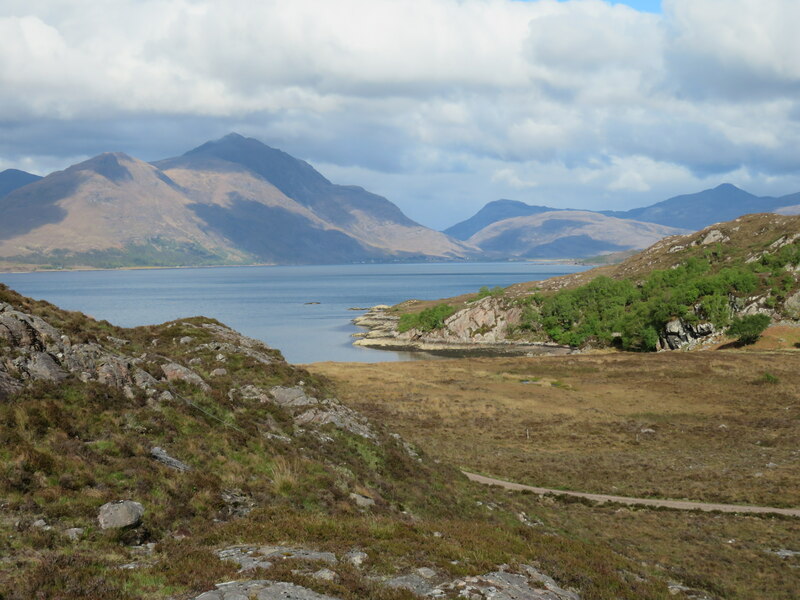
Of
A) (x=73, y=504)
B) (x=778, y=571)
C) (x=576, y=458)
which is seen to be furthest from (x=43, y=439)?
(x=576, y=458)

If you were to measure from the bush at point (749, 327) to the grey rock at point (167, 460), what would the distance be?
119 meters

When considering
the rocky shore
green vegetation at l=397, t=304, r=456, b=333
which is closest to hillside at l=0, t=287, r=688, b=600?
the rocky shore

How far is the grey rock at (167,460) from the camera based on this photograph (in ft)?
61.2

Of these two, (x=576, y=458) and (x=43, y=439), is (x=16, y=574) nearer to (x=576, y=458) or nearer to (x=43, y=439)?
(x=43, y=439)

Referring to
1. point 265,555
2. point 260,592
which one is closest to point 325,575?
point 260,592

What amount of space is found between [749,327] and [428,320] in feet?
285

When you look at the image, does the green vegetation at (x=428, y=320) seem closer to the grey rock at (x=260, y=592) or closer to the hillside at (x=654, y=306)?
the hillside at (x=654, y=306)

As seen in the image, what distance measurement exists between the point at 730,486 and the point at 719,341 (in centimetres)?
8896

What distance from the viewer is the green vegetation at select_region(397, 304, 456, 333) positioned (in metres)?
171

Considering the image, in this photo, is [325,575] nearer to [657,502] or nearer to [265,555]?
[265,555]

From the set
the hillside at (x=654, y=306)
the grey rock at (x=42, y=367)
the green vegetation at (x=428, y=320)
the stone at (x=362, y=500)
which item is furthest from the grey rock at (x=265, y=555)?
the green vegetation at (x=428, y=320)

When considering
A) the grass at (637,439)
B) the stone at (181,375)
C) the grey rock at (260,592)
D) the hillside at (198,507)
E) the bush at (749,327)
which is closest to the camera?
the grey rock at (260,592)

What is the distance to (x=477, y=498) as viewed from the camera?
30375mm

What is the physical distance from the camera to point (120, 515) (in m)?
15.0
